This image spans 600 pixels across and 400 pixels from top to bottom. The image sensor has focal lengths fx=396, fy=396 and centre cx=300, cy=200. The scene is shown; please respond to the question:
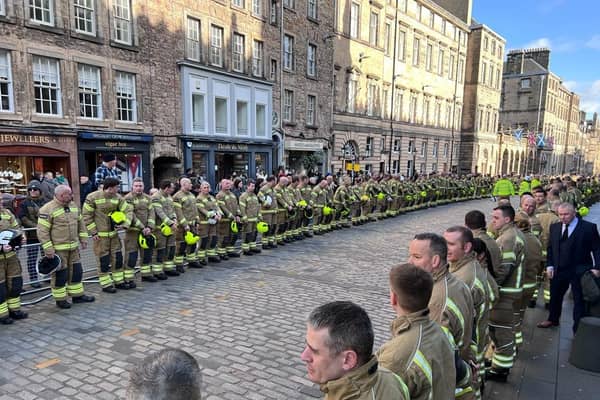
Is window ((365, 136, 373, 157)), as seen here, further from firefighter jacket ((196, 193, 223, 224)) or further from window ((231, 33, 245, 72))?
firefighter jacket ((196, 193, 223, 224))

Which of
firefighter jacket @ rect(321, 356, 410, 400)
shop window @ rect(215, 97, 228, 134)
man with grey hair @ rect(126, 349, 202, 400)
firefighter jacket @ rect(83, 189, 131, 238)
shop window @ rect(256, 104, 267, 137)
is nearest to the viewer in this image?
man with grey hair @ rect(126, 349, 202, 400)

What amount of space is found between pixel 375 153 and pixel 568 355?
3264cm

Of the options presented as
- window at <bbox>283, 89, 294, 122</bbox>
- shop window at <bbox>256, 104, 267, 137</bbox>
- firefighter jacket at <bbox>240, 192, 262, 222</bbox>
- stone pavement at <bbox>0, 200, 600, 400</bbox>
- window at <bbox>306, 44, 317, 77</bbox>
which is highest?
window at <bbox>306, 44, 317, 77</bbox>

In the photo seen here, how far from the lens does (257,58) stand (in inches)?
1002

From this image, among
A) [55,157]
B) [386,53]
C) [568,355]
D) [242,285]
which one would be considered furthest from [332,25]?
[568,355]

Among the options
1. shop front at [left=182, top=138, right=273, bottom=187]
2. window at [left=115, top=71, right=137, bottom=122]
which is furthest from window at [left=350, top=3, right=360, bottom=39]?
window at [left=115, top=71, right=137, bottom=122]

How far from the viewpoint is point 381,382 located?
1854 mm

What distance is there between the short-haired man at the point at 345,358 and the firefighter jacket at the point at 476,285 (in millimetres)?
2059

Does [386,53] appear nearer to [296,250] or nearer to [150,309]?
[296,250]

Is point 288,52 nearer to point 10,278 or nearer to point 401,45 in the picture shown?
point 401,45

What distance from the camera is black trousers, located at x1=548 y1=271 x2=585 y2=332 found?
5.96 metres

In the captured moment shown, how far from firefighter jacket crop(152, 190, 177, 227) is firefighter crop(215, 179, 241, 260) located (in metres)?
1.63

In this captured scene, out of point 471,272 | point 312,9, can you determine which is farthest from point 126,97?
point 471,272

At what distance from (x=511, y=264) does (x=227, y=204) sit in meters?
7.37
